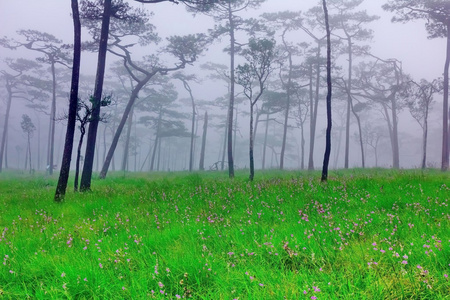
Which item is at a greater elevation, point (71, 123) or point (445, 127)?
point (445, 127)

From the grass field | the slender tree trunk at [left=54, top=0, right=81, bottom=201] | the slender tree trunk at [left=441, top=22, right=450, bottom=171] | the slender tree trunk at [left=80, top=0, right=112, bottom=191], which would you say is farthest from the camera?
the slender tree trunk at [left=441, top=22, right=450, bottom=171]

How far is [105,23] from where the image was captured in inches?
489

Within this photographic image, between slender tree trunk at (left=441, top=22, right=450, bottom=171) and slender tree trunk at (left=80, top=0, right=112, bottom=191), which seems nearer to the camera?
slender tree trunk at (left=80, top=0, right=112, bottom=191)

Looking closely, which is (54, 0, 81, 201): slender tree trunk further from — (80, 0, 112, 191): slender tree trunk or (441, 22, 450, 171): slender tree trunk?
(441, 22, 450, 171): slender tree trunk

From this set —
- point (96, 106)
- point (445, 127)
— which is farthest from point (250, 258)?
point (445, 127)

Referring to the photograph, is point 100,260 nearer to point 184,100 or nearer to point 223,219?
point 223,219

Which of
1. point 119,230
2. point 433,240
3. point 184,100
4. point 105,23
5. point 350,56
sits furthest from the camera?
point 184,100

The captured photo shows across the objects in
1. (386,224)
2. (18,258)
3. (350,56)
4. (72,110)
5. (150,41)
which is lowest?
(18,258)

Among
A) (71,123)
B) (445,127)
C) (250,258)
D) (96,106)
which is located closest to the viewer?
(250,258)

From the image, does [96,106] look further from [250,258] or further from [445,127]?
[445,127]

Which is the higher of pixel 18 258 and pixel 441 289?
pixel 441 289

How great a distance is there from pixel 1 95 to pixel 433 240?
71492mm

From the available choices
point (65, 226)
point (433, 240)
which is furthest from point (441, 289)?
point (65, 226)

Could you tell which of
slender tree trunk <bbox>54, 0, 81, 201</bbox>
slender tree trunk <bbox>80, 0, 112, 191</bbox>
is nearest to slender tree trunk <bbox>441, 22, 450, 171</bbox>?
slender tree trunk <bbox>80, 0, 112, 191</bbox>
